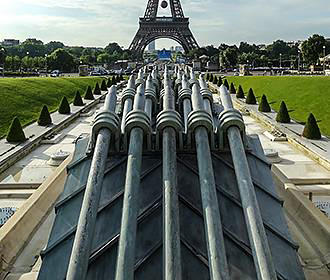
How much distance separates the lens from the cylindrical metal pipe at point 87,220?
10.1 ft

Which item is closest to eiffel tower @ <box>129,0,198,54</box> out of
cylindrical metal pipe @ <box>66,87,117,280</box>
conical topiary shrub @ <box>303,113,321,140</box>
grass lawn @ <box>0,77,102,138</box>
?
grass lawn @ <box>0,77,102,138</box>

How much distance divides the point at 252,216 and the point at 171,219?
74cm

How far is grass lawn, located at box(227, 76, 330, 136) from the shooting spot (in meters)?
25.7

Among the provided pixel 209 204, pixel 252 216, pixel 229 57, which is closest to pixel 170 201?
pixel 209 204

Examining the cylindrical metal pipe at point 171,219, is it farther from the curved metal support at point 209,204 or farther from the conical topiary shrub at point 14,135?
the conical topiary shrub at point 14,135

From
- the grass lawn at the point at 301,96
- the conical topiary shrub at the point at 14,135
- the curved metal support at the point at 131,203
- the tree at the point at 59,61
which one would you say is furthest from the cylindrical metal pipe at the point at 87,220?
the tree at the point at 59,61

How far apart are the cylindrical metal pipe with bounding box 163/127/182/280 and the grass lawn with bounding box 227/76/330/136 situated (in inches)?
738

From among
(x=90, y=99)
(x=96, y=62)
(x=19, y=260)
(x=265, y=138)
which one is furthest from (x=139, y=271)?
(x=96, y=62)

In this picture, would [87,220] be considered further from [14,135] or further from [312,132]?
[312,132]

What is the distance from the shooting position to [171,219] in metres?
3.35

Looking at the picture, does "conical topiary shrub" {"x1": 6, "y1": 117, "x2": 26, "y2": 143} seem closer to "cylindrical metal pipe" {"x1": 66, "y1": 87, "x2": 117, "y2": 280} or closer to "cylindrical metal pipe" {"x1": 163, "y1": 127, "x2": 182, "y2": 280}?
"cylindrical metal pipe" {"x1": 66, "y1": 87, "x2": 117, "y2": 280}

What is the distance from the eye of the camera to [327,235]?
579cm

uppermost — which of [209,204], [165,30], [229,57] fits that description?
[165,30]

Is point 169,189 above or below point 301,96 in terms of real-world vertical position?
above
